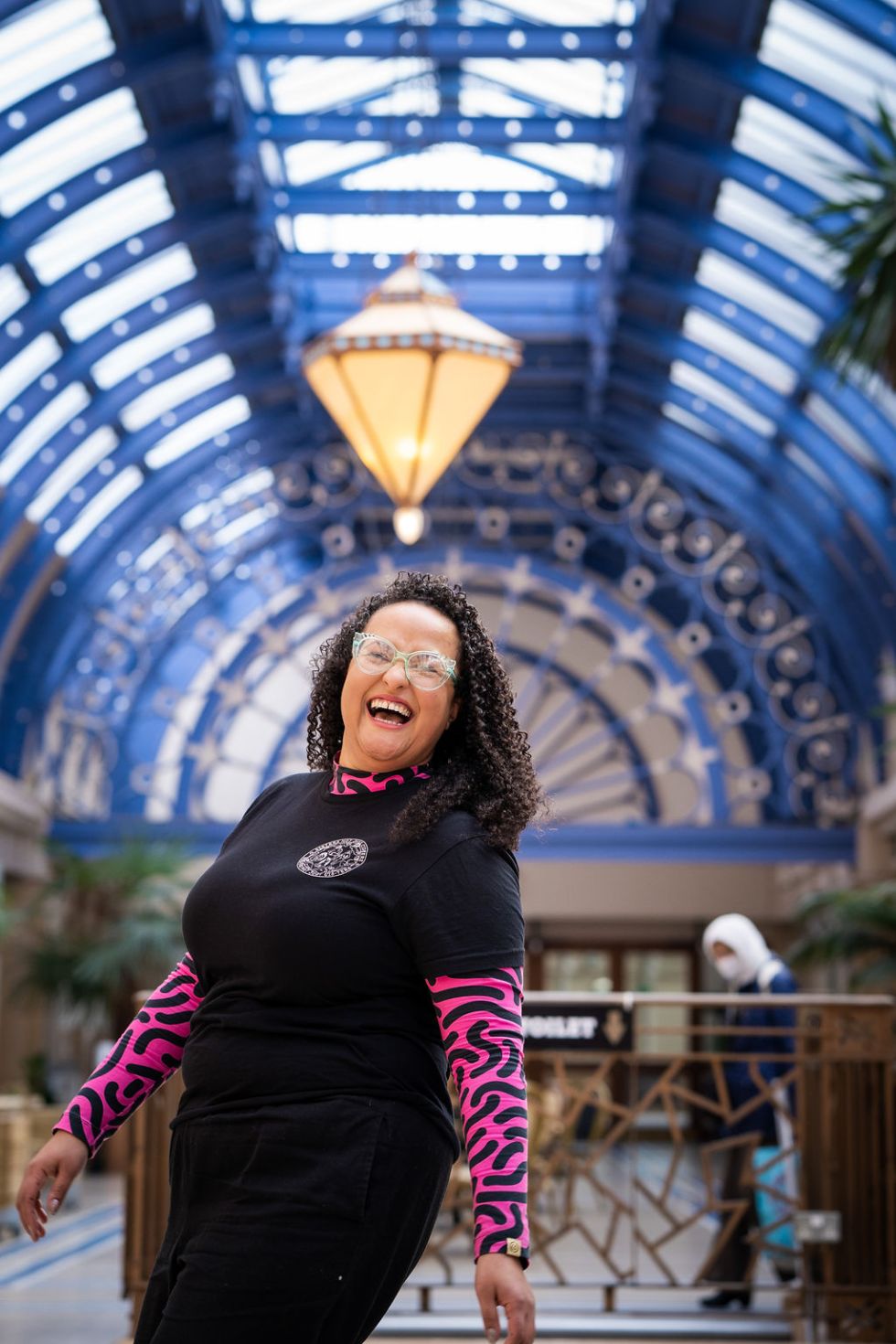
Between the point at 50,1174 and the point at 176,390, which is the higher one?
the point at 176,390

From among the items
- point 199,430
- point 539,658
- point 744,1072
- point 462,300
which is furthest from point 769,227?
point 539,658

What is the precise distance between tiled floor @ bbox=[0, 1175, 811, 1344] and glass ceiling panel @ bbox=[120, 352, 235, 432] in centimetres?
714

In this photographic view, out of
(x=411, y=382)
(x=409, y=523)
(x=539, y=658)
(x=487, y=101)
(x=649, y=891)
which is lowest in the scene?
(x=409, y=523)

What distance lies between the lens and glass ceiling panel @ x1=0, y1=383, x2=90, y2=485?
14.0 m

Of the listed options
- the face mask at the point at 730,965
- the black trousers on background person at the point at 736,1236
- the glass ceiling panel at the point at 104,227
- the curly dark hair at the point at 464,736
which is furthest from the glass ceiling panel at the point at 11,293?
the curly dark hair at the point at 464,736

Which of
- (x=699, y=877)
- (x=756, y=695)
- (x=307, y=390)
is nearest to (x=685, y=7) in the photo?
(x=307, y=390)

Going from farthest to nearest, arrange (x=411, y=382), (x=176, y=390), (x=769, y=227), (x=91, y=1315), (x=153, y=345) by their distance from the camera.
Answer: (x=176, y=390), (x=153, y=345), (x=769, y=227), (x=91, y=1315), (x=411, y=382)

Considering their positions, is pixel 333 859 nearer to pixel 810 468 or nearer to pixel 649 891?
pixel 810 468

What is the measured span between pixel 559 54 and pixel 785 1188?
6873 millimetres

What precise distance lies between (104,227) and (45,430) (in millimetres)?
2037

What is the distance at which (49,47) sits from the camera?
10.4 m

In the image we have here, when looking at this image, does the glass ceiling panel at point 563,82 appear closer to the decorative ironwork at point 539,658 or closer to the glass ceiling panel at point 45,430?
the glass ceiling panel at point 45,430

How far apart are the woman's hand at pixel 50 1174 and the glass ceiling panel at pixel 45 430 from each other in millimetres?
11702

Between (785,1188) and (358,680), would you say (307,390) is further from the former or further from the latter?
(358,680)
